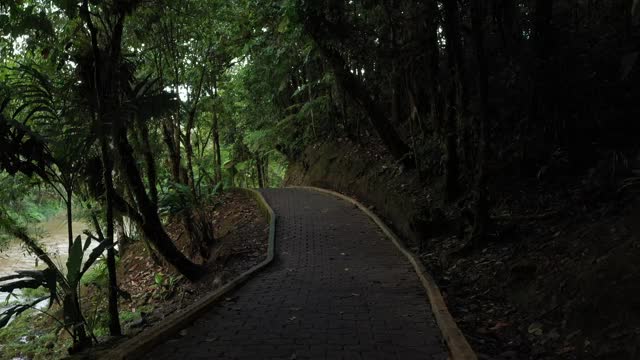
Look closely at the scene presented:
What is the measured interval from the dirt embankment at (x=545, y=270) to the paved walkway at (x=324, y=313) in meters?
0.60

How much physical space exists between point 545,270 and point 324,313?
255 cm

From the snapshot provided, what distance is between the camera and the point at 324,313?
556 centimetres

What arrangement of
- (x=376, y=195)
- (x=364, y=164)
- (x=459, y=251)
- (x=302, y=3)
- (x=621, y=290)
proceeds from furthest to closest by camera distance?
(x=364, y=164)
(x=376, y=195)
(x=302, y=3)
(x=459, y=251)
(x=621, y=290)

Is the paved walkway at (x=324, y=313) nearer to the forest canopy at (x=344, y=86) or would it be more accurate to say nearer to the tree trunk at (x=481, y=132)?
the tree trunk at (x=481, y=132)

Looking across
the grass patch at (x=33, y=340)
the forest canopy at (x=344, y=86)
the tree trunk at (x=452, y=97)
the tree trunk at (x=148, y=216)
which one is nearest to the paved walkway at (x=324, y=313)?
the forest canopy at (x=344, y=86)

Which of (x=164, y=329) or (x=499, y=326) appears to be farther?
(x=499, y=326)

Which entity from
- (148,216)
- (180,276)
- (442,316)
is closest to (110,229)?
(148,216)

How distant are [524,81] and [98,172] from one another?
7147 millimetres

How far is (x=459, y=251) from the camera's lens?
7434 mm

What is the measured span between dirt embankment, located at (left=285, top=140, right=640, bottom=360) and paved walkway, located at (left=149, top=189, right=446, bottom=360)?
601mm

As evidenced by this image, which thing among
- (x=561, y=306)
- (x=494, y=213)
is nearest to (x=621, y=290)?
(x=561, y=306)

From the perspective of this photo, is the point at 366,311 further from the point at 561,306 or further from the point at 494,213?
the point at 494,213

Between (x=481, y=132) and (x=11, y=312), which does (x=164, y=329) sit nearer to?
(x=11, y=312)

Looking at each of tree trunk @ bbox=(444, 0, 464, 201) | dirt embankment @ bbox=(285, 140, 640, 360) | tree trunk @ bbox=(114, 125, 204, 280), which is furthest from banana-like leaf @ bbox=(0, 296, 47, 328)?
tree trunk @ bbox=(444, 0, 464, 201)
